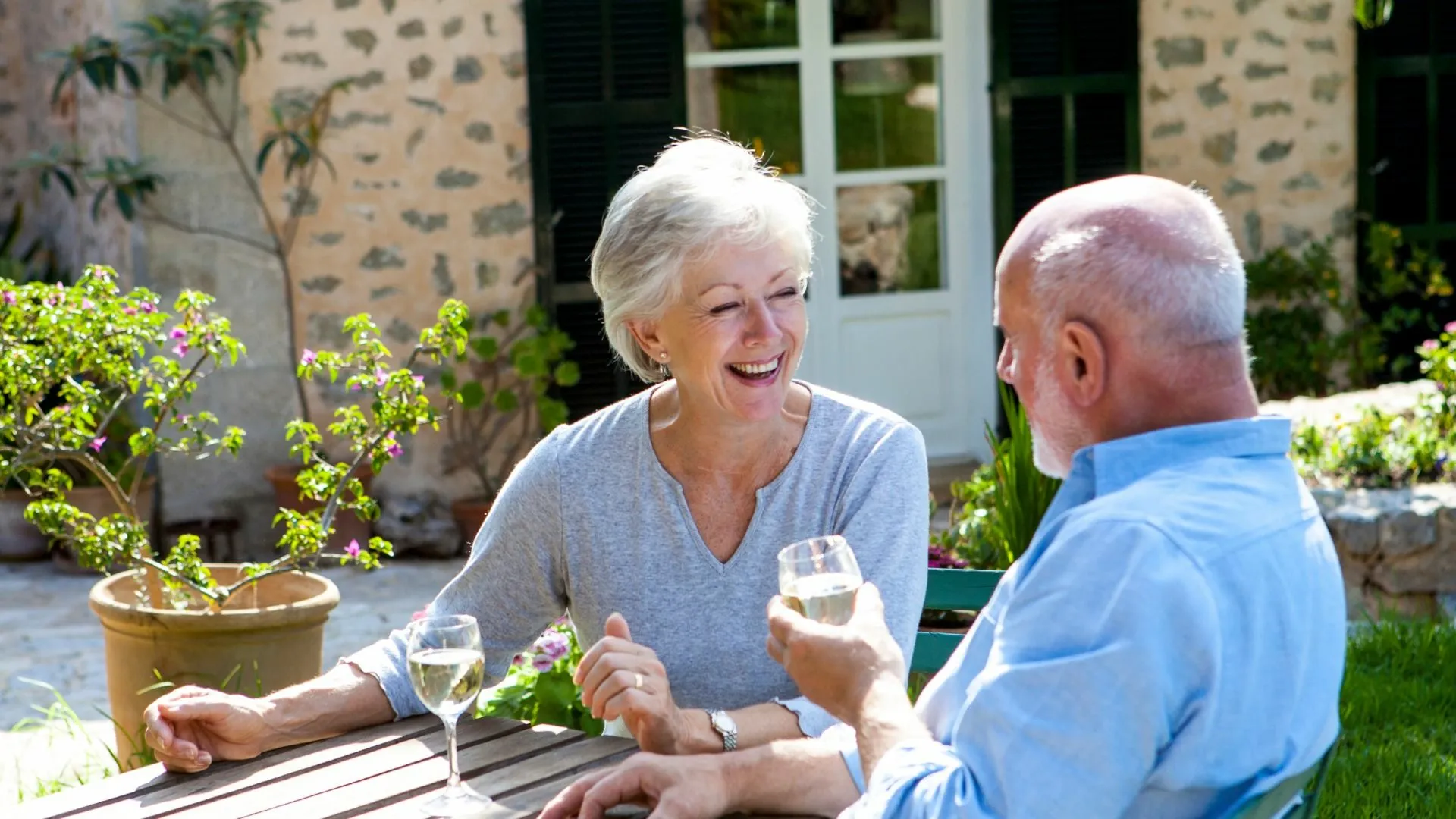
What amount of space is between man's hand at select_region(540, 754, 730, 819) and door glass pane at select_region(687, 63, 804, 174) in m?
5.48

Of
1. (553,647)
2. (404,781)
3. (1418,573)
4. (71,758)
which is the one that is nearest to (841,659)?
(404,781)

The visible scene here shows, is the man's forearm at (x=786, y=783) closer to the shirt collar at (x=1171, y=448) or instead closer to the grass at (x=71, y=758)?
the shirt collar at (x=1171, y=448)

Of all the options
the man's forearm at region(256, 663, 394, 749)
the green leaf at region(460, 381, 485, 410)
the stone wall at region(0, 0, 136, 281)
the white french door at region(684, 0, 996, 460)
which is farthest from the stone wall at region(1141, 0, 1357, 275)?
the man's forearm at region(256, 663, 394, 749)

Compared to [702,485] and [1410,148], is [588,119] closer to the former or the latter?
[1410,148]

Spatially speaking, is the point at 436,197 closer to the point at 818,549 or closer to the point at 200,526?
the point at 200,526

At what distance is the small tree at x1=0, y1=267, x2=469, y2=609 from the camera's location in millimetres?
3805

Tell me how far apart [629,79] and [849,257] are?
122 cm

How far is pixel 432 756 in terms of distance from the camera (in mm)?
2178

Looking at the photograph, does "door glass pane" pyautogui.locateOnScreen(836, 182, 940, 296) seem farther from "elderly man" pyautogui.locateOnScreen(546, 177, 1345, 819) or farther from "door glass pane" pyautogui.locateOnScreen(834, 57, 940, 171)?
"elderly man" pyautogui.locateOnScreen(546, 177, 1345, 819)

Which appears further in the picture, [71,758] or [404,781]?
[71,758]

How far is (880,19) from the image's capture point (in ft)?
23.8

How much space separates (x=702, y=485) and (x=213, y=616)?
171 cm

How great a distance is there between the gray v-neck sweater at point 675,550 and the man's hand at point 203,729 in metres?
0.18

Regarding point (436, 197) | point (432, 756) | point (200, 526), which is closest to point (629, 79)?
point (436, 197)
